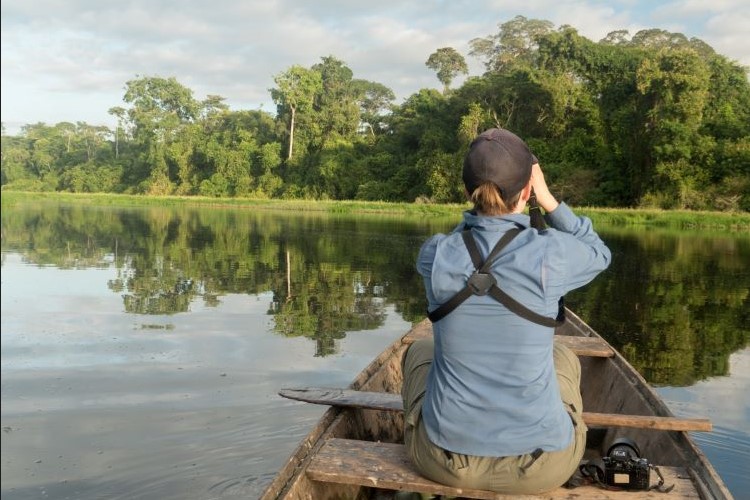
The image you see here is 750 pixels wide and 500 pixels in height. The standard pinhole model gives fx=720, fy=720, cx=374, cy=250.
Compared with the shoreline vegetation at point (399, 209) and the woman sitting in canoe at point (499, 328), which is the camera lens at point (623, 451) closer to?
the woman sitting in canoe at point (499, 328)

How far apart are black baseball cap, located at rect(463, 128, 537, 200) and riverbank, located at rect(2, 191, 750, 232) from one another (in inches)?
990

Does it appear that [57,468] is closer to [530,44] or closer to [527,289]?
[527,289]

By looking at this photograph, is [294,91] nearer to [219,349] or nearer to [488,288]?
[219,349]

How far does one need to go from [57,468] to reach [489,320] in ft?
8.68

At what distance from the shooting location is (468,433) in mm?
2041

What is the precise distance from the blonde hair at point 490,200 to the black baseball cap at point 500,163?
0.5 inches

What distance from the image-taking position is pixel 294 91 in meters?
46.8

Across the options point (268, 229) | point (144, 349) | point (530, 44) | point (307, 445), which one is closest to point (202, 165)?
point (530, 44)

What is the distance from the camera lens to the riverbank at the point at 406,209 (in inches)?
985

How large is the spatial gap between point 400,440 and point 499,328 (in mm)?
1987

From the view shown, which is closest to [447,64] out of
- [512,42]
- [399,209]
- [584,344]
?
[512,42]

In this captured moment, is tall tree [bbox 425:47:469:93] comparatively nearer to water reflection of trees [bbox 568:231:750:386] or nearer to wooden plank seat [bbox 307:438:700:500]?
water reflection of trees [bbox 568:231:750:386]

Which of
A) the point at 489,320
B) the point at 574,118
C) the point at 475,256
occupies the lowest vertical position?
the point at 489,320

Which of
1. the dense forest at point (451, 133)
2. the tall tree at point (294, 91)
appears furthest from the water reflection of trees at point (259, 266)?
the tall tree at point (294, 91)
